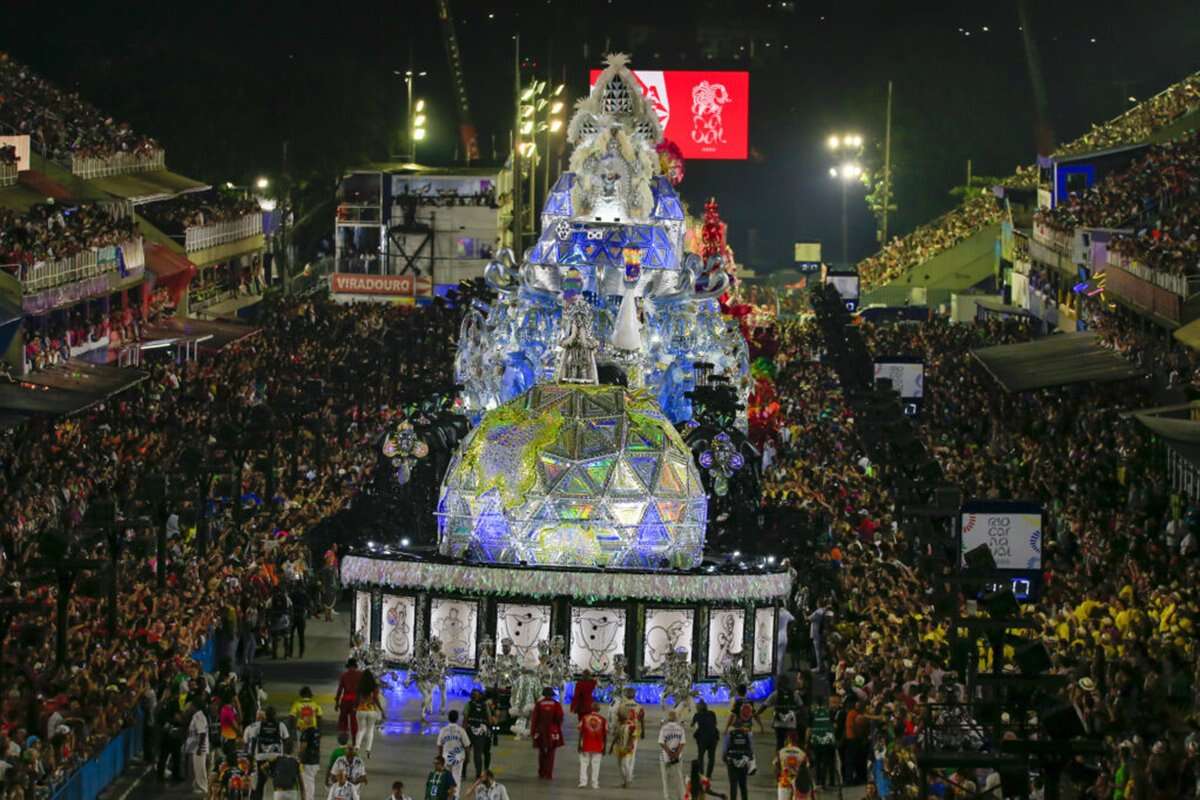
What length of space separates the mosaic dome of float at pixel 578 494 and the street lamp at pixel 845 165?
74637 millimetres

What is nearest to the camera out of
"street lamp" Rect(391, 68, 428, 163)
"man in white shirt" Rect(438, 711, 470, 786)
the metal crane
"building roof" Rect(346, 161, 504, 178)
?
"man in white shirt" Rect(438, 711, 470, 786)

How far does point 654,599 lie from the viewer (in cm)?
3581

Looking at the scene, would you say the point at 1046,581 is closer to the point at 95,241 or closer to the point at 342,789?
the point at 342,789

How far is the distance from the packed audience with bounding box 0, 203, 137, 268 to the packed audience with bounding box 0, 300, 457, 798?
3.15 meters

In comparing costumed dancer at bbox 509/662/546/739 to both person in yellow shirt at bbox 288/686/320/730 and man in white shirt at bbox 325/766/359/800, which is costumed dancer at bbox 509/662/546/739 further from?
man in white shirt at bbox 325/766/359/800

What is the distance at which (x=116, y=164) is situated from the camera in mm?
77438

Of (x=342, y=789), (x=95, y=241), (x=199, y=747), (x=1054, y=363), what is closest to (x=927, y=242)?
(x=95, y=241)

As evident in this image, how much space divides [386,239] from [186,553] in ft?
172

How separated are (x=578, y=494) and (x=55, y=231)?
1062 inches

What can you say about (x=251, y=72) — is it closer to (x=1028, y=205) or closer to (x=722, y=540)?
(x=1028, y=205)

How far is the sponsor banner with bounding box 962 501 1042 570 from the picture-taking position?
31.8 meters

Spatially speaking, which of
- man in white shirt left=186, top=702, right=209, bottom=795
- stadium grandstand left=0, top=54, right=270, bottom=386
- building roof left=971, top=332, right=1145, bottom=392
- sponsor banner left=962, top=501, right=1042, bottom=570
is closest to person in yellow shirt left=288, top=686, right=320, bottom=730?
man in white shirt left=186, top=702, right=209, bottom=795

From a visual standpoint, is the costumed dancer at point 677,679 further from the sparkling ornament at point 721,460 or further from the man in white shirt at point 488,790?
the man in white shirt at point 488,790

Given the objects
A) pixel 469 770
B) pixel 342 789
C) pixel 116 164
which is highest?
pixel 116 164
